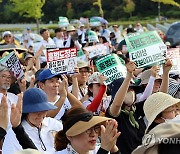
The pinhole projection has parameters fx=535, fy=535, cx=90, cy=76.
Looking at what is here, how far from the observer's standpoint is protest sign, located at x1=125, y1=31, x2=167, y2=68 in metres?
6.73

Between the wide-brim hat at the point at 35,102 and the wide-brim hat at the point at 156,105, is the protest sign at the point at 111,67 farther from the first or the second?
the wide-brim hat at the point at 156,105

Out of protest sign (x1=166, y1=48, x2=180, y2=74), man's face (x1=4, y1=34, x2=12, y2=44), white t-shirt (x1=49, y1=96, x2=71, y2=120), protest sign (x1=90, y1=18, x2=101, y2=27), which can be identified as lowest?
protest sign (x1=90, y1=18, x2=101, y2=27)

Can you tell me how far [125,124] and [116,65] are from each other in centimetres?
198

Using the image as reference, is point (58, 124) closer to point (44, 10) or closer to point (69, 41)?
point (69, 41)

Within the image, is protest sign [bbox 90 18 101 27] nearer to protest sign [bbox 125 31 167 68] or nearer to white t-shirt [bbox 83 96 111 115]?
protest sign [bbox 125 31 167 68]

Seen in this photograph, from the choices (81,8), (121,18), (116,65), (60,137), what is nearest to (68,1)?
(81,8)

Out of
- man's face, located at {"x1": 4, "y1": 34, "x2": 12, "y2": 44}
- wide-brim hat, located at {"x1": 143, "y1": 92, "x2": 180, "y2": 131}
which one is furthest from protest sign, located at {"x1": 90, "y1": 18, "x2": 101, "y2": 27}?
wide-brim hat, located at {"x1": 143, "y1": 92, "x2": 180, "y2": 131}

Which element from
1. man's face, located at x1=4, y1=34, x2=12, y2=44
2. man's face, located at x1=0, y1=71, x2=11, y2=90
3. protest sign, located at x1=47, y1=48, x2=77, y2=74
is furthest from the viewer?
man's face, located at x1=4, y1=34, x2=12, y2=44

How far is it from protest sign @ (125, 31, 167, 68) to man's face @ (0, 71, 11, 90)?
1.60 metres

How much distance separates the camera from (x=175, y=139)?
2.25 m

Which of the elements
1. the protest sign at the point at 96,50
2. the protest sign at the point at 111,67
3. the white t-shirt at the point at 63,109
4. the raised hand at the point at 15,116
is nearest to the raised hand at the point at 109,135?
the raised hand at the point at 15,116

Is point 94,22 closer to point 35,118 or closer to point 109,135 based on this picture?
point 35,118

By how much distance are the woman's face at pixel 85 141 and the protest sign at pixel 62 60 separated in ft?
9.92

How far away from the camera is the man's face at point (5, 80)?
19.5 feet
